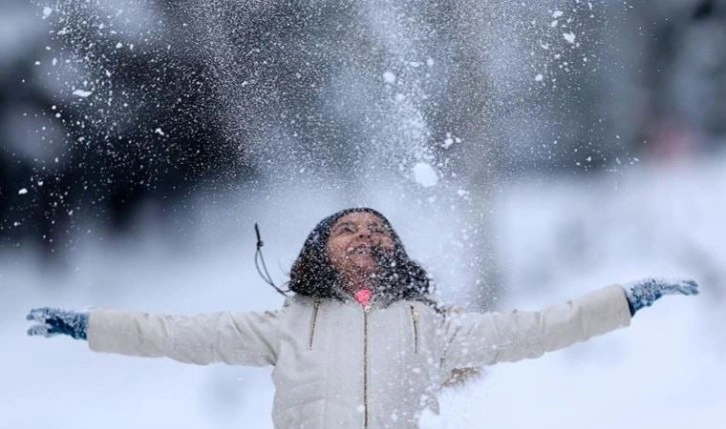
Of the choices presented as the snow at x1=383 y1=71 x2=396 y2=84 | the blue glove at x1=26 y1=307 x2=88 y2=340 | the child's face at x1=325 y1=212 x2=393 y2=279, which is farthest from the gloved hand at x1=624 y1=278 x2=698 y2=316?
the snow at x1=383 y1=71 x2=396 y2=84

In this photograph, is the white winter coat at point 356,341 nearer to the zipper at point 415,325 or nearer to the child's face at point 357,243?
the zipper at point 415,325

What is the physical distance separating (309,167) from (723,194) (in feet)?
6.64

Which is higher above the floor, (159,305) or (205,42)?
(205,42)

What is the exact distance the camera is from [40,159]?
425 centimetres

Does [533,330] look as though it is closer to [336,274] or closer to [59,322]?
[336,274]

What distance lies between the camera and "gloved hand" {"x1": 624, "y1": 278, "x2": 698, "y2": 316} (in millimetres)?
2611

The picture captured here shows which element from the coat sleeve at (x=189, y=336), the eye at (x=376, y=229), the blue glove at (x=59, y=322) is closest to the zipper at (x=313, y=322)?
the coat sleeve at (x=189, y=336)

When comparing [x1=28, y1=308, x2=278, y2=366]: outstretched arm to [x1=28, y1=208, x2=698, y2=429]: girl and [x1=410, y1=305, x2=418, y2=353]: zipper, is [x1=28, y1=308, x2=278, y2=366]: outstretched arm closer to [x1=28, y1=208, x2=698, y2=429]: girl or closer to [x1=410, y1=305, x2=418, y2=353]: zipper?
[x1=28, y1=208, x2=698, y2=429]: girl

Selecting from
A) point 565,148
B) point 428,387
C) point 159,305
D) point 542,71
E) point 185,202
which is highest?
point 542,71

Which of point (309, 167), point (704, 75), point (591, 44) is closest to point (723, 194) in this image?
point (704, 75)

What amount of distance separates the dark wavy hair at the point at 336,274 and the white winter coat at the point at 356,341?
0.05 m

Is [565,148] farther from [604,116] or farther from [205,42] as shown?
[205,42]

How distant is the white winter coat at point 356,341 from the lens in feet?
8.07

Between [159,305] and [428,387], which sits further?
[159,305]
